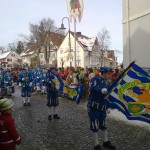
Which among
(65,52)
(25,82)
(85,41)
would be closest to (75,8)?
(25,82)

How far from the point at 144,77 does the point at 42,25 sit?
176 ft

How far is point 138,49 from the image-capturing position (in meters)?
15.5

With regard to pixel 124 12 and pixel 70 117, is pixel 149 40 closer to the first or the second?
pixel 124 12

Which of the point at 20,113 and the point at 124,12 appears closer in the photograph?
the point at 20,113

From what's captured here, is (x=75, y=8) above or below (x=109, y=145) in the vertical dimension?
above

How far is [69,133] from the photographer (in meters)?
7.86

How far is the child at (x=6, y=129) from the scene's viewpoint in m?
4.45

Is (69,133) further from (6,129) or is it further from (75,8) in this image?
(75,8)

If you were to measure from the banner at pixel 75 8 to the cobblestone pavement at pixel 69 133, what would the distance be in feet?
36.1

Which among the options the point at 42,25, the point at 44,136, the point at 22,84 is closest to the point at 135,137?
the point at 44,136

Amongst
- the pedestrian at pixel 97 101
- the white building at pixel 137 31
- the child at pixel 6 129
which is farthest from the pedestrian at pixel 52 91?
the white building at pixel 137 31

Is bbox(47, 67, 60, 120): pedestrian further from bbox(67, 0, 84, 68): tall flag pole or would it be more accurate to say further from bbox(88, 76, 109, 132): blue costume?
bbox(67, 0, 84, 68): tall flag pole

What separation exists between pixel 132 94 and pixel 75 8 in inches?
582

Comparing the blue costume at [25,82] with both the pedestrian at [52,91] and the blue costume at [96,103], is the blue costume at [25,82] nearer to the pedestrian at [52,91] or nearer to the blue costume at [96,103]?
the pedestrian at [52,91]
